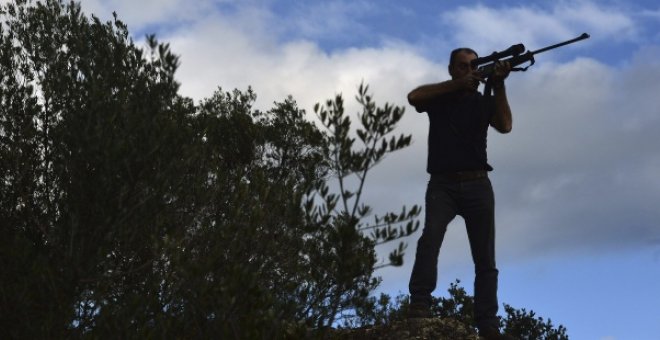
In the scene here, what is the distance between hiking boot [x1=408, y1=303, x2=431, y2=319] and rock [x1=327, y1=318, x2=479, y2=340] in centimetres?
57

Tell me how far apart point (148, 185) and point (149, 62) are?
1.94 m

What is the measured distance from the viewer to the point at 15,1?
17.5m

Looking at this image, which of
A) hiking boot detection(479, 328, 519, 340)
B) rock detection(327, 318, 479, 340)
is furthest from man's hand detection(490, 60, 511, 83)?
rock detection(327, 318, 479, 340)

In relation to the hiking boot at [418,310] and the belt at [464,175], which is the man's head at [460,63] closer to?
the belt at [464,175]

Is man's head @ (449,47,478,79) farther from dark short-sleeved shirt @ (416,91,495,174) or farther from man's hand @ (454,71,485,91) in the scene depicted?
dark short-sleeved shirt @ (416,91,495,174)

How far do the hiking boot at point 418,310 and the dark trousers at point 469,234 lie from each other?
0.05m

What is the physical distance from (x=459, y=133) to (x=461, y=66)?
3.18ft

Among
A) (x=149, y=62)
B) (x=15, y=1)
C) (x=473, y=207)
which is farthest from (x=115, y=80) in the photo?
(x=15, y=1)

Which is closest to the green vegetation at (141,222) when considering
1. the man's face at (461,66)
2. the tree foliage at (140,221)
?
the tree foliage at (140,221)

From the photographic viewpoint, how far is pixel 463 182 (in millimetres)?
10297

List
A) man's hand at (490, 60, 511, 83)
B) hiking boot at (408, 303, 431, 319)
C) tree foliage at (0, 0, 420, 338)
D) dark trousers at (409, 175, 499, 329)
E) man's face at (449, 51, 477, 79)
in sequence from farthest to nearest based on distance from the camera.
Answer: man's face at (449, 51, 477, 79) < man's hand at (490, 60, 511, 83) < hiking boot at (408, 303, 431, 319) < dark trousers at (409, 175, 499, 329) < tree foliage at (0, 0, 420, 338)

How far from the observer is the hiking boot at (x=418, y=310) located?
10281 mm

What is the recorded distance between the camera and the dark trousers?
1018 cm

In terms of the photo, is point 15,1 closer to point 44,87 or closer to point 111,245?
point 44,87
